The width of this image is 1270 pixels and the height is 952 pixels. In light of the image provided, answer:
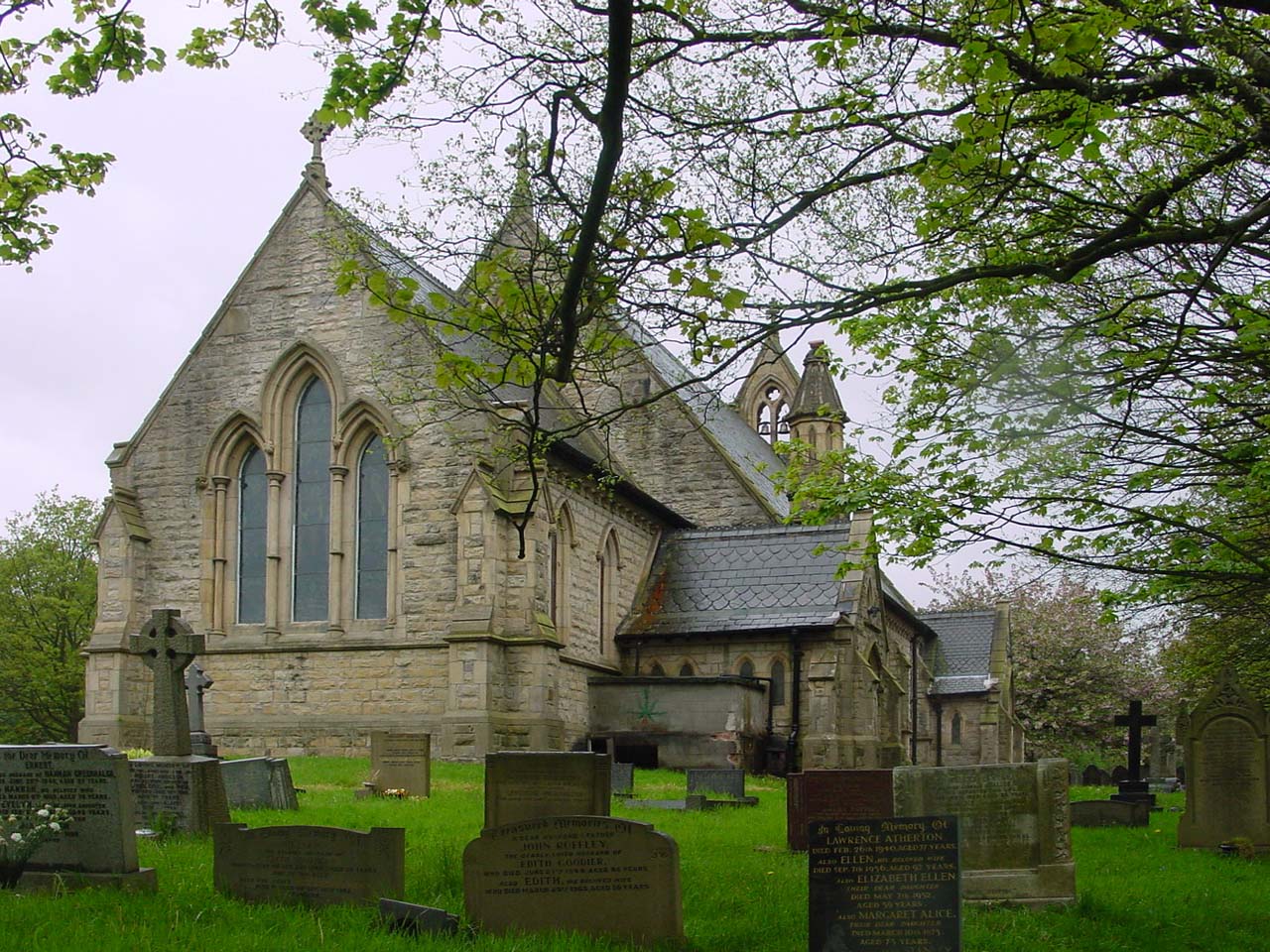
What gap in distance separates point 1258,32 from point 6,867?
9.96m

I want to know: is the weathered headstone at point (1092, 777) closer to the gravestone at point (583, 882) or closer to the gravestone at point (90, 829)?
the gravestone at point (583, 882)

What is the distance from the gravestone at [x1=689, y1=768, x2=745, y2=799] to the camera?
63.9 ft

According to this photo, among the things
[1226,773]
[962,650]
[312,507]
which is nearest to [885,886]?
[1226,773]

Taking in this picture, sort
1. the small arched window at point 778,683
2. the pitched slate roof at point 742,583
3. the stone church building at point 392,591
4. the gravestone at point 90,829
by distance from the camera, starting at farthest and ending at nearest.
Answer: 1. the pitched slate roof at point 742,583
2. the small arched window at point 778,683
3. the stone church building at point 392,591
4. the gravestone at point 90,829

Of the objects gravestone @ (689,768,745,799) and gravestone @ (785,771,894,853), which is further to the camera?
gravestone @ (689,768,745,799)

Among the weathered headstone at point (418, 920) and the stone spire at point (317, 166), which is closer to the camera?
the weathered headstone at point (418, 920)

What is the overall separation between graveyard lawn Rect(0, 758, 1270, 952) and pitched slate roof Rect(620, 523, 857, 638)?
12674mm

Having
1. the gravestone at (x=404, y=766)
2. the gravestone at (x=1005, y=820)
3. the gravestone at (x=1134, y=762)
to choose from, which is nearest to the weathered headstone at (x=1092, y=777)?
the gravestone at (x=1134, y=762)

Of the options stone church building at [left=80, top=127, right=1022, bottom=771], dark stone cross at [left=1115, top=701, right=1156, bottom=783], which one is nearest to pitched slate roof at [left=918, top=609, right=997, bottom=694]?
stone church building at [left=80, top=127, right=1022, bottom=771]

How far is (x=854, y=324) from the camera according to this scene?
42.1ft

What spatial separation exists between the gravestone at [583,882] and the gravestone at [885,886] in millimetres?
878

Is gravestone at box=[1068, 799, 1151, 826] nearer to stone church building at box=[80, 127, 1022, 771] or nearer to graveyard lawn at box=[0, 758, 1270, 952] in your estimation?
graveyard lawn at box=[0, 758, 1270, 952]

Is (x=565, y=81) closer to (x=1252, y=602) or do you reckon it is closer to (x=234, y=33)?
(x=234, y=33)

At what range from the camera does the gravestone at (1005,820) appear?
9977 mm
